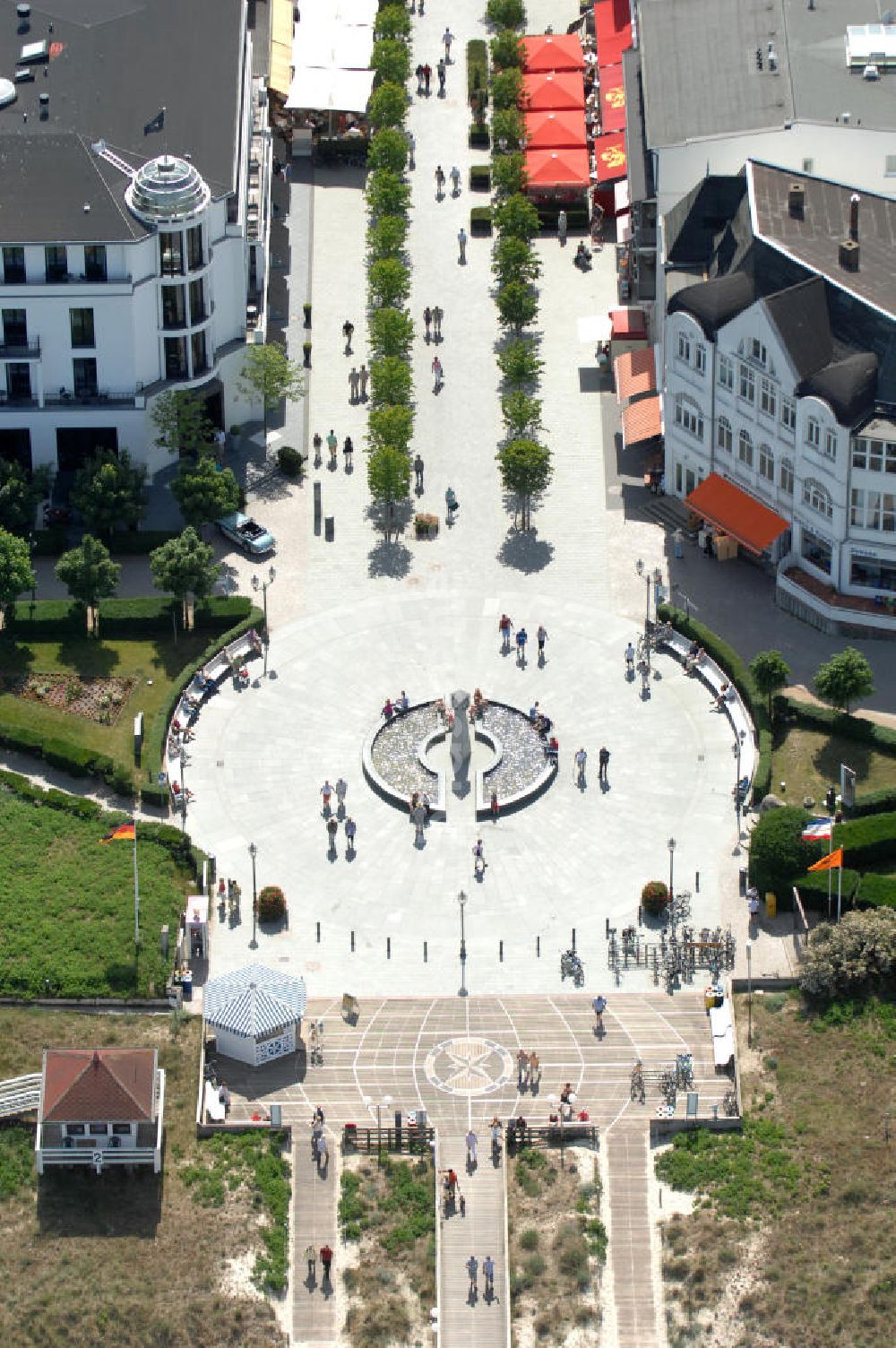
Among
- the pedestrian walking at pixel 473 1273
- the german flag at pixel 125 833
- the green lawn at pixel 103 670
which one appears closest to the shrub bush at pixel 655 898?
the pedestrian walking at pixel 473 1273

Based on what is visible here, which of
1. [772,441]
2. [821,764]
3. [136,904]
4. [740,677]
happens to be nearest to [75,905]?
[136,904]

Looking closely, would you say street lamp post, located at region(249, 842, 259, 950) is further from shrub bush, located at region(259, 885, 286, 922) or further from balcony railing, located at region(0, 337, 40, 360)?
balcony railing, located at region(0, 337, 40, 360)

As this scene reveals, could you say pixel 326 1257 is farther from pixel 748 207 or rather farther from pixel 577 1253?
pixel 748 207

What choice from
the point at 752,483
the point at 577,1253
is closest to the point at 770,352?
the point at 752,483

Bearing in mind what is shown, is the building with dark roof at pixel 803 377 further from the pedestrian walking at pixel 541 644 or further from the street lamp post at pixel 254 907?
the street lamp post at pixel 254 907

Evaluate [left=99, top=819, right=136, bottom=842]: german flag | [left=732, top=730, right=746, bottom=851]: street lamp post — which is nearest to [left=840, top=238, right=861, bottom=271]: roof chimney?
[left=732, top=730, right=746, bottom=851]: street lamp post
